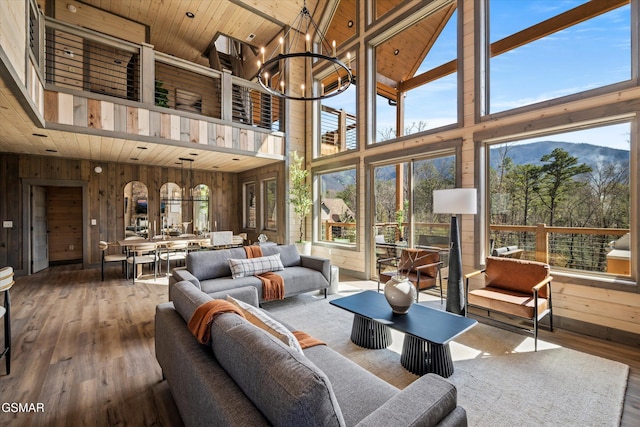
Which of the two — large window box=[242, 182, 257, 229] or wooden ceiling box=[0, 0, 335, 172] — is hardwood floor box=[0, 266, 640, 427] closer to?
wooden ceiling box=[0, 0, 335, 172]

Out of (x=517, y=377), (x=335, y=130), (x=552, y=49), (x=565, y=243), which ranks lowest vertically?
(x=517, y=377)

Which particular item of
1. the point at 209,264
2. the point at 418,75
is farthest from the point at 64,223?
the point at 418,75

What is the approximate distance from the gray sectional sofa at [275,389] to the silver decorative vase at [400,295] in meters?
1.02

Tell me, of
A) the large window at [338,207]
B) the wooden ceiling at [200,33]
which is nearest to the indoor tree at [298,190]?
the large window at [338,207]

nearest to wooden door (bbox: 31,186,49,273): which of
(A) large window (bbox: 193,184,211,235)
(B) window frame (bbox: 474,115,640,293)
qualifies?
(A) large window (bbox: 193,184,211,235)

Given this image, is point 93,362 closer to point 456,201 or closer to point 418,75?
point 456,201

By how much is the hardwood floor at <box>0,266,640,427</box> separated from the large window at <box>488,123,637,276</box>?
0.96m

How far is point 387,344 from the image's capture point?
287cm

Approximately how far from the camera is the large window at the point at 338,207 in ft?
19.8

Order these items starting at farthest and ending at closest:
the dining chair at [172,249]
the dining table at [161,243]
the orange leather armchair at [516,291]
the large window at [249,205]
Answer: the large window at [249,205]
the dining chair at [172,249]
the dining table at [161,243]
the orange leather armchair at [516,291]

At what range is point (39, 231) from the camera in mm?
6441

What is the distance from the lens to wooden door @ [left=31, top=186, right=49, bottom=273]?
20.2 ft

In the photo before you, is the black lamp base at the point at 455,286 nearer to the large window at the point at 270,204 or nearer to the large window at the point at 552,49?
the large window at the point at 552,49

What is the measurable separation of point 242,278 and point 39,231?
19.2 feet
